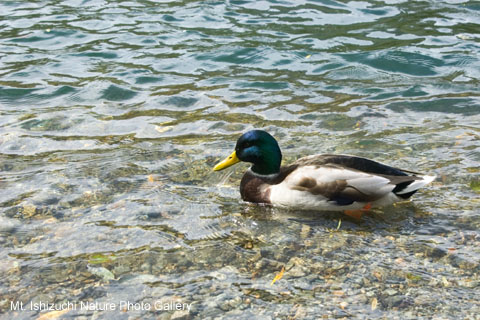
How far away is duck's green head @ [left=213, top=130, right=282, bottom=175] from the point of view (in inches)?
234

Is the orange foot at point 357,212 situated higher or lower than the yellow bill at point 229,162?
lower

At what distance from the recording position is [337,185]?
216 inches

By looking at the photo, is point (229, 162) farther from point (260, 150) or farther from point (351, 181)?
point (351, 181)

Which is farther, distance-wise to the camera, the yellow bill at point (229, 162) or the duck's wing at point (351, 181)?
the yellow bill at point (229, 162)

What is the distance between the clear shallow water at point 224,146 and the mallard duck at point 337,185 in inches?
5.5

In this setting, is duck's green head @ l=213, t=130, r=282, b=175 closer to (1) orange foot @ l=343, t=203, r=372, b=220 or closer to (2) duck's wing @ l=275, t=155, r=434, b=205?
(2) duck's wing @ l=275, t=155, r=434, b=205

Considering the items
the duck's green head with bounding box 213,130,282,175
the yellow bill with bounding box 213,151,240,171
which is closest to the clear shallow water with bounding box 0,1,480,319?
the yellow bill with bounding box 213,151,240,171

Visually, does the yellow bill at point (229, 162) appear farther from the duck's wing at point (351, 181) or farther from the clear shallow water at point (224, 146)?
the duck's wing at point (351, 181)

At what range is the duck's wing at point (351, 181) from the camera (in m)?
5.48

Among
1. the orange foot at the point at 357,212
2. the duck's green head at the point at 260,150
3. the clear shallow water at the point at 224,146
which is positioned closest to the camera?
the clear shallow water at the point at 224,146

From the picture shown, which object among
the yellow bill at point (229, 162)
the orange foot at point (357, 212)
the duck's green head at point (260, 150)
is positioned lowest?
the orange foot at point (357, 212)

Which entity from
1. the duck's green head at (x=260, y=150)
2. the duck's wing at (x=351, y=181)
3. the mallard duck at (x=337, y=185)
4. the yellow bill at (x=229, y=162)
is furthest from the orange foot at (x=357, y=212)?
the yellow bill at (x=229, y=162)

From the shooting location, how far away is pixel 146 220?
5559mm

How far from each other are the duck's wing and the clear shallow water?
0.24 metres
